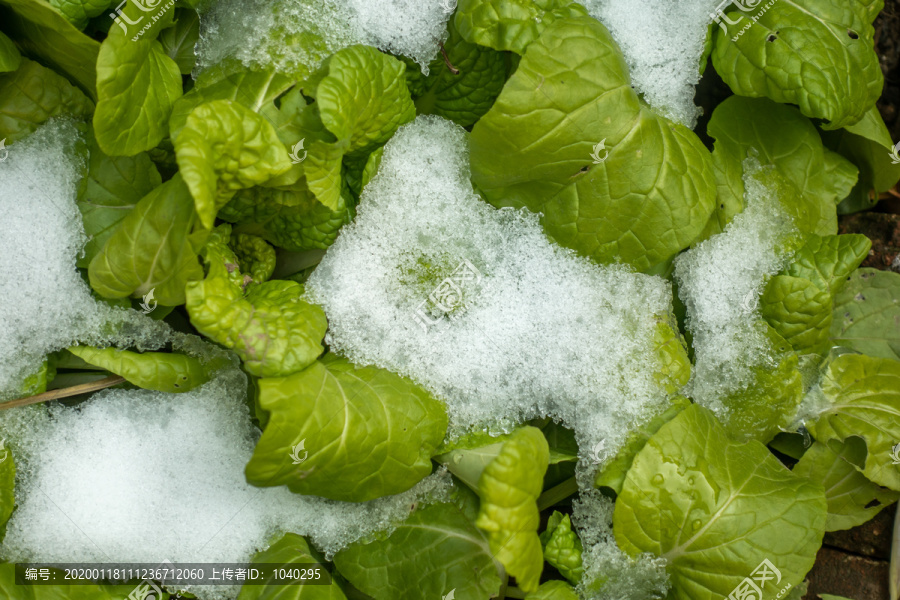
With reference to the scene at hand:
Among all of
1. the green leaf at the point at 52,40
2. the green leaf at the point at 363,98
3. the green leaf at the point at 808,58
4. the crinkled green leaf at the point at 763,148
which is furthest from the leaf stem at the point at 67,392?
the green leaf at the point at 808,58

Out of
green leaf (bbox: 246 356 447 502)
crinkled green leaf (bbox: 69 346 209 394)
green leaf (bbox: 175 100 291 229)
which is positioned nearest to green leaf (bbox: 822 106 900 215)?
green leaf (bbox: 246 356 447 502)

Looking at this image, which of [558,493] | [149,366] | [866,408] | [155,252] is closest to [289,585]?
[149,366]

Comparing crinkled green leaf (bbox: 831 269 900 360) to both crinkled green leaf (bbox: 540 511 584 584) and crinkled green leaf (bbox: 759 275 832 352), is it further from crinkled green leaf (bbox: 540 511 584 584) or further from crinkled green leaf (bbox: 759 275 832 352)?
crinkled green leaf (bbox: 540 511 584 584)

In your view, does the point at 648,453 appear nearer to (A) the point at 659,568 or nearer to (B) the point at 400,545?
(A) the point at 659,568

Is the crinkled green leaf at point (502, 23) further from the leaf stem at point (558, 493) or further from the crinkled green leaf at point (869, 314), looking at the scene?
the crinkled green leaf at point (869, 314)

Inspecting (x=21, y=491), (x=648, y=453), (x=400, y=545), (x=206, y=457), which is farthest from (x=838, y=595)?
(x=21, y=491)

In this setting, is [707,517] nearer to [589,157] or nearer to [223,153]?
[589,157]
